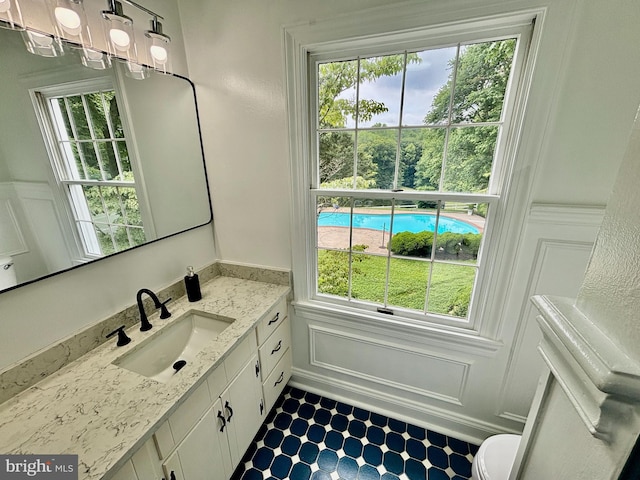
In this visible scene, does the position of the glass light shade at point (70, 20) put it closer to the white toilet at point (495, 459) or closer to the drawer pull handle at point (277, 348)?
the drawer pull handle at point (277, 348)

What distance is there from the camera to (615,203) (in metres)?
0.40

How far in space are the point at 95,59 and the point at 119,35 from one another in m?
0.15

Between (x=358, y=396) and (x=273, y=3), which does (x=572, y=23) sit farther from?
(x=358, y=396)

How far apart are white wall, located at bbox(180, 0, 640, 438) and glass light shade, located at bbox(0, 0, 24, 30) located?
0.75 metres

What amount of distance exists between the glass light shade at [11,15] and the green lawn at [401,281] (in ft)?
4.87

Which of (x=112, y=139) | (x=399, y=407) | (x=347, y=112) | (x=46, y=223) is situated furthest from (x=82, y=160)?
(x=399, y=407)

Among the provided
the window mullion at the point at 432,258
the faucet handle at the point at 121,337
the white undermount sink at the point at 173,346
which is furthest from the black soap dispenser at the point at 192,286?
the window mullion at the point at 432,258

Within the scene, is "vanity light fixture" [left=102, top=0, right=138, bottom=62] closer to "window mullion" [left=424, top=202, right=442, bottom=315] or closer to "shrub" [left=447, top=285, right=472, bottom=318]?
"window mullion" [left=424, top=202, right=442, bottom=315]

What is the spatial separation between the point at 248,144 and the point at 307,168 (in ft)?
1.26

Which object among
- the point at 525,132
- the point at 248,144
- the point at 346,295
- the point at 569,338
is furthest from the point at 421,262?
the point at 248,144

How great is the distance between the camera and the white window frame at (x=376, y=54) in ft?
3.48

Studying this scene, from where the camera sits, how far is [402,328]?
1486mm

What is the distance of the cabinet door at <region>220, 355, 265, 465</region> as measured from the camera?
1.22 meters

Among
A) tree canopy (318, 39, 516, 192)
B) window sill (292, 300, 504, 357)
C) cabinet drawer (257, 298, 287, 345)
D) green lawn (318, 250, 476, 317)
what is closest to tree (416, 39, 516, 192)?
tree canopy (318, 39, 516, 192)
